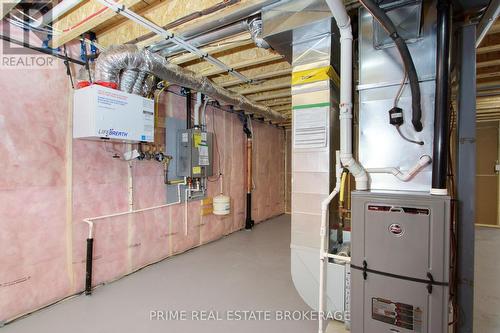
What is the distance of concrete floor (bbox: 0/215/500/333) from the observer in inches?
79.2

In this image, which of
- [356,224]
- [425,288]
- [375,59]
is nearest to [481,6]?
[375,59]

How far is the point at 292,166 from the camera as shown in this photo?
2.16 meters

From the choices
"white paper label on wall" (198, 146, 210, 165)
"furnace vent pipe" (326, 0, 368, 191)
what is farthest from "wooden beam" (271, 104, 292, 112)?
"furnace vent pipe" (326, 0, 368, 191)

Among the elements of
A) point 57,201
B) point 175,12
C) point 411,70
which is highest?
point 175,12

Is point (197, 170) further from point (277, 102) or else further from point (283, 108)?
point (283, 108)

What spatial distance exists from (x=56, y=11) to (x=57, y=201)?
159 centimetres

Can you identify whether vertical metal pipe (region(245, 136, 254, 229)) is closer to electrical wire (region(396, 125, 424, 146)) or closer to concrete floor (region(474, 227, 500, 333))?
concrete floor (region(474, 227, 500, 333))

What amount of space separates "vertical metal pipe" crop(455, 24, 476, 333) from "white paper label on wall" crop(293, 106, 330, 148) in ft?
2.85

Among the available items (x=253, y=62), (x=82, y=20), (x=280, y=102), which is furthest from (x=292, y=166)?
(x=280, y=102)

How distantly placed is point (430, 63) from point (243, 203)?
4100 mm

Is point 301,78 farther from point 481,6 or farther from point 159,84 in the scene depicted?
point 159,84

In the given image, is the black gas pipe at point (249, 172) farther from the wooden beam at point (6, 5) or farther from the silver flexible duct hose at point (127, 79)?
the wooden beam at point (6, 5)
